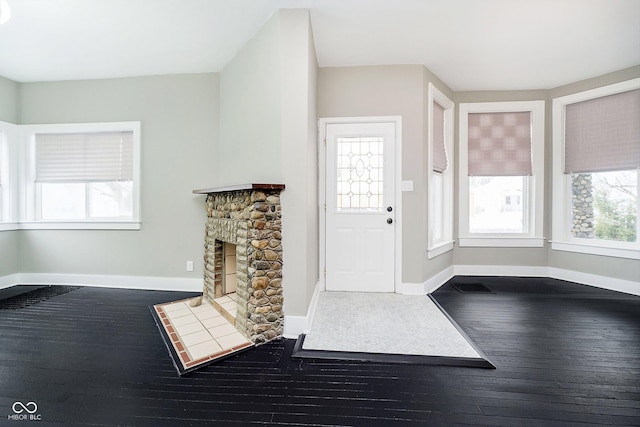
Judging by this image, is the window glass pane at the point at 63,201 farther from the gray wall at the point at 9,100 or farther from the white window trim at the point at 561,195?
the white window trim at the point at 561,195

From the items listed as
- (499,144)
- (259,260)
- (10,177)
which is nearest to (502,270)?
(499,144)

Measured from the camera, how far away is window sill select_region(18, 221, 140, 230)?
3502 mm

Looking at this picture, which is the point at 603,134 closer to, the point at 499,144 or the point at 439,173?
the point at 499,144

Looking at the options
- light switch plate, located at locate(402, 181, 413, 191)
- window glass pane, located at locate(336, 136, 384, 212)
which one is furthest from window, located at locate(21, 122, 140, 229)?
light switch plate, located at locate(402, 181, 413, 191)

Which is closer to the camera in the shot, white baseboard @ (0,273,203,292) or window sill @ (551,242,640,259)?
window sill @ (551,242,640,259)

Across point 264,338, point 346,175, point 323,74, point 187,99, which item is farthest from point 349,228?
point 187,99

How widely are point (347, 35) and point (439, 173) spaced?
2.16m

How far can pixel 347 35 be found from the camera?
9.02 ft

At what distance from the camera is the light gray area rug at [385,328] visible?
6.93 feet

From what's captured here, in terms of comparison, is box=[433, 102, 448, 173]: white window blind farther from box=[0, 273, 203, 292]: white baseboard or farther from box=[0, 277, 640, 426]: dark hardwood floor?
box=[0, 273, 203, 292]: white baseboard

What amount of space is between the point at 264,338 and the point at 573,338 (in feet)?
8.19

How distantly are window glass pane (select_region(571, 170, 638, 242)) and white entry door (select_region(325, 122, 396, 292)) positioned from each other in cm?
268

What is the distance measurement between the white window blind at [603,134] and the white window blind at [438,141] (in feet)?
5.60

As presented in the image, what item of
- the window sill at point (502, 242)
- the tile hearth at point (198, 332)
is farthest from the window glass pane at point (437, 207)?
the tile hearth at point (198, 332)
